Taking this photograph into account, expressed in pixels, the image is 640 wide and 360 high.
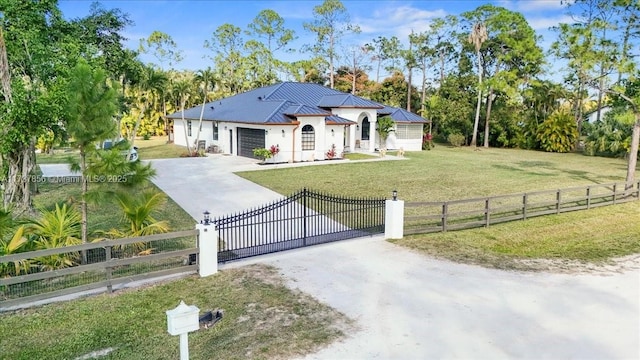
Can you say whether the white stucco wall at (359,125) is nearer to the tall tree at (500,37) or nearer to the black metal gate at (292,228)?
the tall tree at (500,37)

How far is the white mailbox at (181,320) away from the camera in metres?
4.53

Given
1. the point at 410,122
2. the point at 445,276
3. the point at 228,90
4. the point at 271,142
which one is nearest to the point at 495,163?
the point at 410,122

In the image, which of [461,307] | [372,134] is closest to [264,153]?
[372,134]

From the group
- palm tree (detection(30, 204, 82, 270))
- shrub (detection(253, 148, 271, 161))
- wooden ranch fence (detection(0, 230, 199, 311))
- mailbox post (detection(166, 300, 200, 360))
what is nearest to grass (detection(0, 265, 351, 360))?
wooden ranch fence (detection(0, 230, 199, 311))

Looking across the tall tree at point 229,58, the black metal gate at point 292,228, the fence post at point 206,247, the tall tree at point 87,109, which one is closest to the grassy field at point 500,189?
the black metal gate at point 292,228

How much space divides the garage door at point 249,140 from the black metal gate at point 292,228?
1398cm

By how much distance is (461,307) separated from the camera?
721 cm

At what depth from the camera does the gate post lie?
36.5 feet

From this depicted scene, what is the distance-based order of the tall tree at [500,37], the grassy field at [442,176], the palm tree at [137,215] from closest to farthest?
the palm tree at [137,215] < the grassy field at [442,176] < the tall tree at [500,37]

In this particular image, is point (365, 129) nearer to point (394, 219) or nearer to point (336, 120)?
point (336, 120)

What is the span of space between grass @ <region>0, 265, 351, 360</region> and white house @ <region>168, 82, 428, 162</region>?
18472mm

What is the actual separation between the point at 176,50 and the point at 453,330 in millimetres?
56358

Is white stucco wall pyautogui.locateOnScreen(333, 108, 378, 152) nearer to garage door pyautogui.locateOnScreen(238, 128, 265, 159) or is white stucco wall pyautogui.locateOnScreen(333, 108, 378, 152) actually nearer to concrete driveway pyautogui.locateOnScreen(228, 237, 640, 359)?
garage door pyautogui.locateOnScreen(238, 128, 265, 159)

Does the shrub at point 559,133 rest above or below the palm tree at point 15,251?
above
